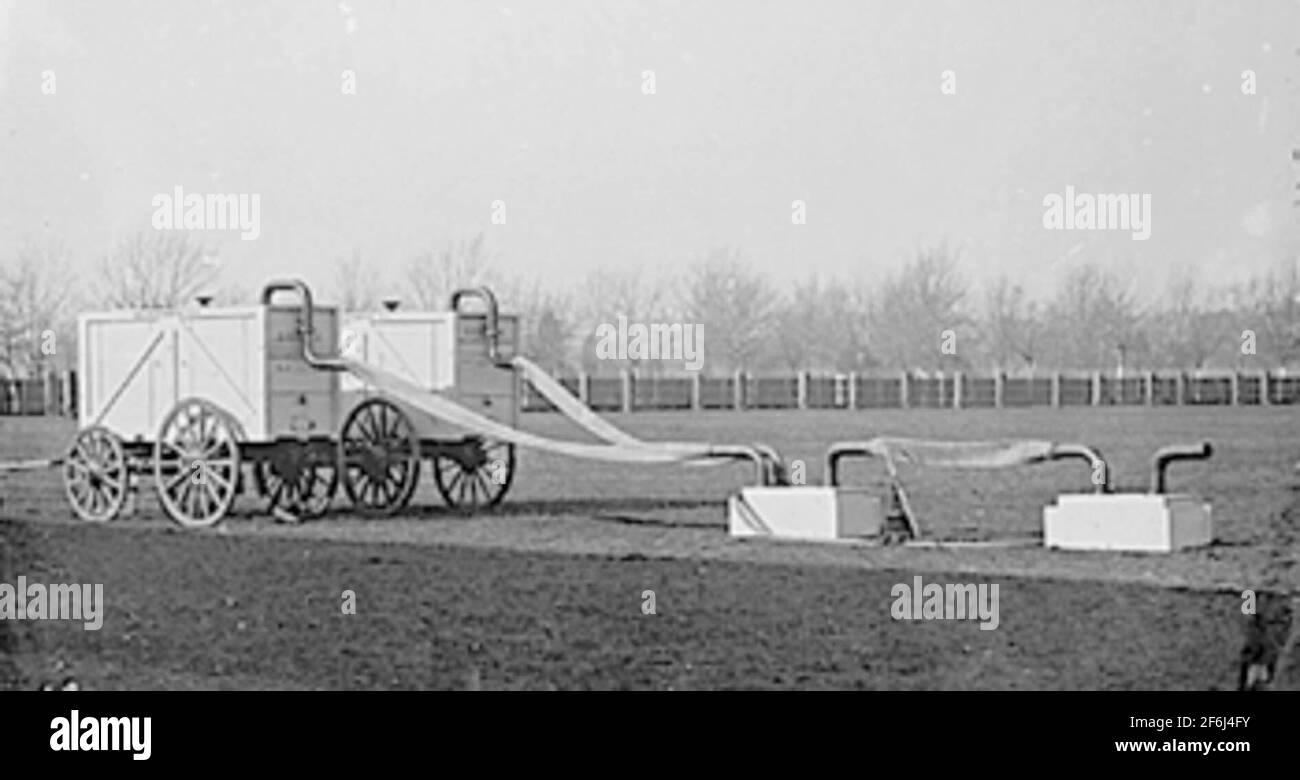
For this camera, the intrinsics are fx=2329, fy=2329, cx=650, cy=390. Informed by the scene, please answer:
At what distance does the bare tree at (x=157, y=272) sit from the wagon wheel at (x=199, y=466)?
73.2 inches

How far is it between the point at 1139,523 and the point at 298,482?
11.4ft

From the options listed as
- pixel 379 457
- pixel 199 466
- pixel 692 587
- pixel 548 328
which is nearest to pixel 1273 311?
pixel 692 587

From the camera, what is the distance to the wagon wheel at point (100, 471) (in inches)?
325

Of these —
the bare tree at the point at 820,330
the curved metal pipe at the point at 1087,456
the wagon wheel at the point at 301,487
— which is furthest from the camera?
the wagon wheel at the point at 301,487

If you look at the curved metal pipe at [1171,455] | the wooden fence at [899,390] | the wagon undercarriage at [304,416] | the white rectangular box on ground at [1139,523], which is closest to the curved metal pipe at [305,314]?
the wagon undercarriage at [304,416]

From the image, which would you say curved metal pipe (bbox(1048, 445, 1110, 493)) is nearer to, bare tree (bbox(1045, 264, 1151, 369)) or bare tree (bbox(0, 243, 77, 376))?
bare tree (bbox(1045, 264, 1151, 369))

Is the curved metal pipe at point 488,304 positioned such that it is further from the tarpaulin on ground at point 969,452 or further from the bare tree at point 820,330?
the tarpaulin on ground at point 969,452

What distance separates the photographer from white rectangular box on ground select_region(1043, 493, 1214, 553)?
7.36 meters

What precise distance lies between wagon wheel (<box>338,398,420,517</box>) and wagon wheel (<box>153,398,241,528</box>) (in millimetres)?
621

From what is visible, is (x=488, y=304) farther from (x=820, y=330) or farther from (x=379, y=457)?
(x=379, y=457)

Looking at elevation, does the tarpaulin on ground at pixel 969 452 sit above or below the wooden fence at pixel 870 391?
below

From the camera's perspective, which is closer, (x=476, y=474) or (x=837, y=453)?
(x=837, y=453)

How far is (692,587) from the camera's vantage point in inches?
266
